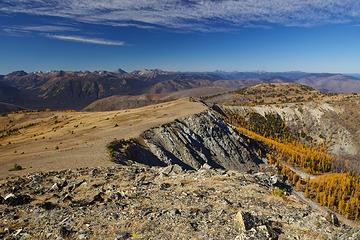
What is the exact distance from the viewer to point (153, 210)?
1356 inches

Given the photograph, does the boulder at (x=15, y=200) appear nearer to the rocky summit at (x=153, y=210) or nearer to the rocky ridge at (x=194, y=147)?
the rocky summit at (x=153, y=210)

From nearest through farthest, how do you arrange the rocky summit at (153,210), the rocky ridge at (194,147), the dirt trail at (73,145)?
the rocky summit at (153,210) < the dirt trail at (73,145) < the rocky ridge at (194,147)

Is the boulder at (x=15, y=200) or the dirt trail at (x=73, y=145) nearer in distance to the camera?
the boulder at (x=15, y=200)

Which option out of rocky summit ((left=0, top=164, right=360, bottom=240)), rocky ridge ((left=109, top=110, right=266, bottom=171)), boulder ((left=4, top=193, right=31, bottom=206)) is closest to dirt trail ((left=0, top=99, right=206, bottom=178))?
rocky ridge ((left=109, top=110, right=266, bottom=171))

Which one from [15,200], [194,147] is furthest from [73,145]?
[15,200]

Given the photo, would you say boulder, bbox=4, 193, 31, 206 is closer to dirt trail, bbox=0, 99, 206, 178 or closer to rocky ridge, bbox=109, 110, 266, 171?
dirt trail, bbox=0, 99, 206, 178

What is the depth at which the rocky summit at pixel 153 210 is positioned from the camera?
30.5 metres

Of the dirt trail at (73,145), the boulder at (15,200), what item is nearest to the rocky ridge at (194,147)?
the dirt trail at (73,145)

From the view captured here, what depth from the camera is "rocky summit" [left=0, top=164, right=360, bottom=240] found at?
100.0 feet

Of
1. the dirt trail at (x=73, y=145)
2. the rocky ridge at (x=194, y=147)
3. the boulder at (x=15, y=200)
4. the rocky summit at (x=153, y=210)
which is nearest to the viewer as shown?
the rocky summit at (x=153, y=210)

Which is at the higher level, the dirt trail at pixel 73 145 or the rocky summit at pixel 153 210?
the rocky summit at pixel 153 210

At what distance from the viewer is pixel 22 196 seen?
37.8m

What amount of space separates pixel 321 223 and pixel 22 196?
28679mm

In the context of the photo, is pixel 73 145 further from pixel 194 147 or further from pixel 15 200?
pixel 15 200
